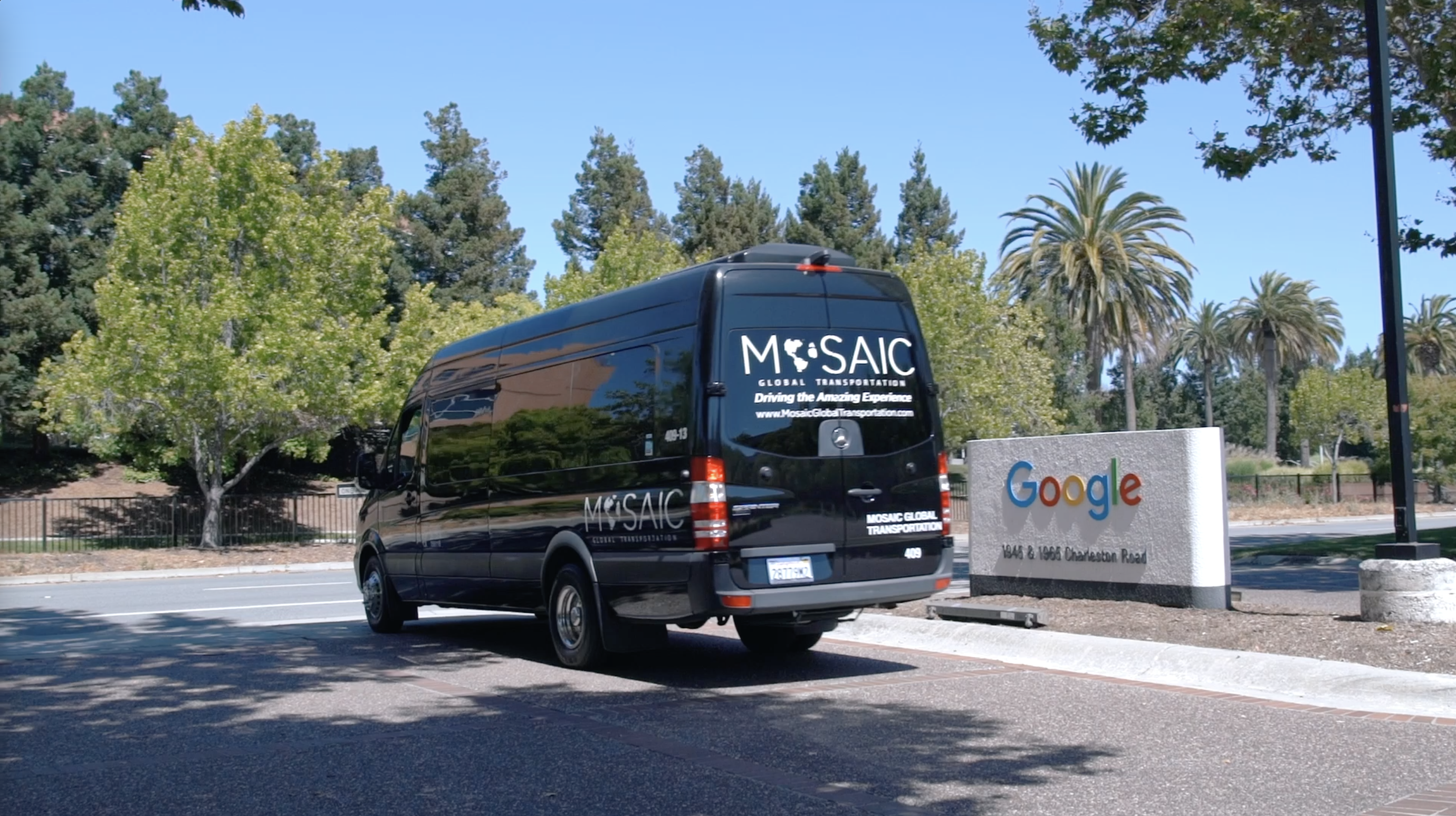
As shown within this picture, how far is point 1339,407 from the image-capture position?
56688mm

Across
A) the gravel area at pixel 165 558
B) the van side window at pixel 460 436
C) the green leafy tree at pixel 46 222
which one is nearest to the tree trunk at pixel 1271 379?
the gravel area at pixel 165 558

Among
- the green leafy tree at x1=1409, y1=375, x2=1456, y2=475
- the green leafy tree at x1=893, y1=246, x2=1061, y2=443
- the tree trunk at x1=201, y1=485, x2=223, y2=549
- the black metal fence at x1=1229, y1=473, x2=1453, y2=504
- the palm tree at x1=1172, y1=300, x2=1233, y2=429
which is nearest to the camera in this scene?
the tree trunk at x1=201, y1=485, x2=223, y2=549

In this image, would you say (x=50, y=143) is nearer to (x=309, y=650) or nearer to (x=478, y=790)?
(x=309, y=650)

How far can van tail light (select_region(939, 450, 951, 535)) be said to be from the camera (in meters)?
9.62

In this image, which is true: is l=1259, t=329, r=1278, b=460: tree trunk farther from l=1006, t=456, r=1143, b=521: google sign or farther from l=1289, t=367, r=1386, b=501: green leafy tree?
l=1006, t=456, r=1143, b=521: google sign

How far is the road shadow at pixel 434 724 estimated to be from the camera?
6301 mm

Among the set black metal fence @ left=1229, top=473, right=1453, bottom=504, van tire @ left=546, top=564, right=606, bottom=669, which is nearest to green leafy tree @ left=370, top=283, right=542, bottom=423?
van tire @ left=546, top=564, right=606, bottom=669

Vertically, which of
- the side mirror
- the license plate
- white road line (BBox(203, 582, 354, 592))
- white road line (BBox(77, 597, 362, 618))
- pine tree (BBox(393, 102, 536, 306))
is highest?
pine tree (BBox(393, 102, 536, 306))

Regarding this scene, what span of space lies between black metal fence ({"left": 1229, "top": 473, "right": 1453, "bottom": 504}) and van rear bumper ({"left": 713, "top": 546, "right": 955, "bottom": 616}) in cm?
3733

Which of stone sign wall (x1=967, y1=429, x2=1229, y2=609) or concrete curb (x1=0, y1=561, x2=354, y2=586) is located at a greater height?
stone sign wall (x1=967, y1=429, x2=1229, y2=609)

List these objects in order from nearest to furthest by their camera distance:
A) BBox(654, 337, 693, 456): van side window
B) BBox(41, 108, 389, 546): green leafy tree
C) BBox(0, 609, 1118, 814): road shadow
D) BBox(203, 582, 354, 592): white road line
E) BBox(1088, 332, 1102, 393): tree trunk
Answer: BBox(0, 609, 1118, 814): road shadow
BBox(654, 337, 693, 456): van side window
BBox(203, 582, 354, 592): white road line
BBox(41, 108, 389, 546): green leafy tree
BBox(1088, 332, 1102, 393): tree trunk

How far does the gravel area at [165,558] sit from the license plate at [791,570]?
1944 centimetres

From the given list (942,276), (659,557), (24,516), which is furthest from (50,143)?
(659,557)

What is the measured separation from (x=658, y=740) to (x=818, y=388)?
288cm
